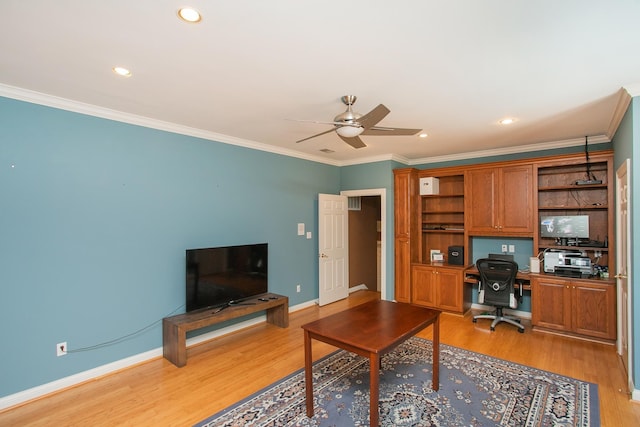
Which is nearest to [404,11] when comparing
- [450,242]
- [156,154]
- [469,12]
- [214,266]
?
[469,12]

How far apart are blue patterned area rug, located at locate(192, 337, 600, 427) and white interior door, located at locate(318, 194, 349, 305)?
89.1 inches

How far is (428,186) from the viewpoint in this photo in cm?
529

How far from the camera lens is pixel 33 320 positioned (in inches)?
106

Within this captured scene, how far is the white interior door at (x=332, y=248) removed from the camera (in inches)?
215

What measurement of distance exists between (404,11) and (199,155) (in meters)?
3.02

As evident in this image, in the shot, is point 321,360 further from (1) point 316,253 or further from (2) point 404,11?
(2) point 404,11

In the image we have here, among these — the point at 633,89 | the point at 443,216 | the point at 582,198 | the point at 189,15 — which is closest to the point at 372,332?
the point at 189,15

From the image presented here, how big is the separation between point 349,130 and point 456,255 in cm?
340

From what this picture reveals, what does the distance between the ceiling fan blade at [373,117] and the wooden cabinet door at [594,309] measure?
11.5ft

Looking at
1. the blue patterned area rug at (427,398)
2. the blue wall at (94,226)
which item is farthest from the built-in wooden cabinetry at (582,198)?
the blue wall at (94,226)

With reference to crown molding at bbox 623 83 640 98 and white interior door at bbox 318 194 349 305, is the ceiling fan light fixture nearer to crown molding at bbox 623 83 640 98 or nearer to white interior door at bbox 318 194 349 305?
crown molding at bbox 623 83 640 98

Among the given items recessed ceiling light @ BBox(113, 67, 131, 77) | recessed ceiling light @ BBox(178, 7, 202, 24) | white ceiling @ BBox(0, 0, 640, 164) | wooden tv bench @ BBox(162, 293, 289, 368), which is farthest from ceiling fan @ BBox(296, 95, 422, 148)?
wooden tv bench @ BBox(162, 293, 289, 368)

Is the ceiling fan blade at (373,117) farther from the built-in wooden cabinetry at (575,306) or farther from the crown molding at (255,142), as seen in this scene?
the built-in wooden cabinetry at (575,306)

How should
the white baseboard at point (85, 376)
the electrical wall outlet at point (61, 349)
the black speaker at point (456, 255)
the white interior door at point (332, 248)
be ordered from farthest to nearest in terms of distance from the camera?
the white interior door at point (332, 248) → the black speaker at point (456, 255) → the electrical wall outlet at point (61, 349) → the white baseboard at point (85, 376)
